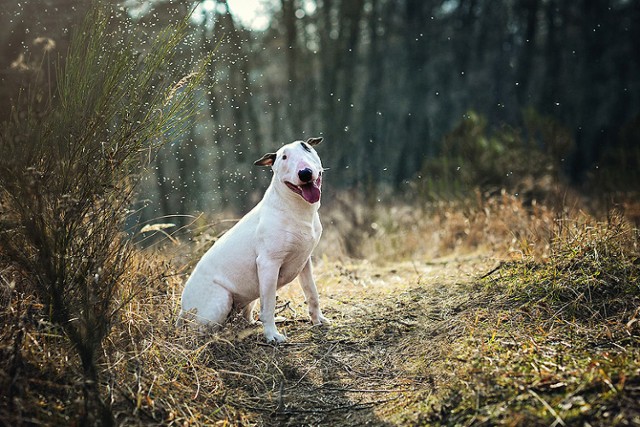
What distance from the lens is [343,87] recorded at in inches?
595

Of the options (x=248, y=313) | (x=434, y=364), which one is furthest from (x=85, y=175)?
(x=434, y=364)

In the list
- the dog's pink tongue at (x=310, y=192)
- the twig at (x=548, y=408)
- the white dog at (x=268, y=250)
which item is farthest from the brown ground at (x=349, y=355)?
the dog's pink tongue at (x=310, y=192)

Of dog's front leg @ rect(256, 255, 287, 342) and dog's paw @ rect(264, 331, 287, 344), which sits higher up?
dog's front leg @ rect(256, 255, 287, 342)

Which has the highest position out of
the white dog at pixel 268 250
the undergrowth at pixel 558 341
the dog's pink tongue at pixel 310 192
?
the dog's pink tongue at pixel 310 192

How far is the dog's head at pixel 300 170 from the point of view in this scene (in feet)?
12.8

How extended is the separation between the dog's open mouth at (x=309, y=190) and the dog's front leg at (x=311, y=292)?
622mm

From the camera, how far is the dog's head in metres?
3.90

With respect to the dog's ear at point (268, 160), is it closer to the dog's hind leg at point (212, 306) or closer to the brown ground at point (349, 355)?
the dog's hind leg at point (212, 306)

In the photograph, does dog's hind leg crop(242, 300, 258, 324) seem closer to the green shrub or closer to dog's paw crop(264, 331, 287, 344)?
dog's paw crop(264, 331, 287, 344)

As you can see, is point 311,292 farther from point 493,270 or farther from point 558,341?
point 558,341

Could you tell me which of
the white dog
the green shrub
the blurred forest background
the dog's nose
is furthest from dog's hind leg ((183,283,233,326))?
the blurred forest background

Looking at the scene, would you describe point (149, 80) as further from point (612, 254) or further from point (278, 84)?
point (278, 84)

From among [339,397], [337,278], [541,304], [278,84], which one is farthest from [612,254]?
[278,84]

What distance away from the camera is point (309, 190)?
3.94 meters
